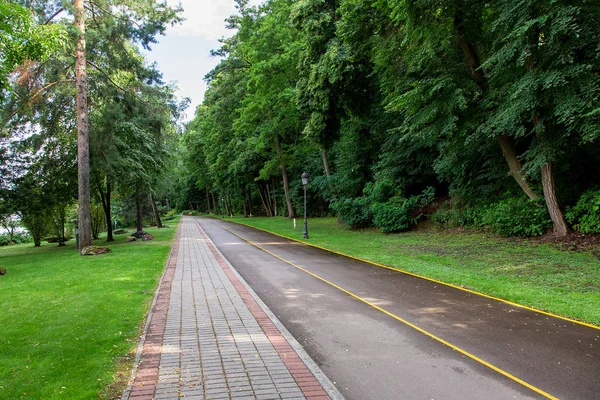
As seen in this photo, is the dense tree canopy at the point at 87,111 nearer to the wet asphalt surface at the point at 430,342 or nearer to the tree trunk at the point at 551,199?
the wet asphalt surface at the point at 430,342

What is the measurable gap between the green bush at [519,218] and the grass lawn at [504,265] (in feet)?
2.02

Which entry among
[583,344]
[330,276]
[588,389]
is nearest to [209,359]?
[588,389]

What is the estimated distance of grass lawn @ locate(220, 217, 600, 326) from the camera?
22.2 ft

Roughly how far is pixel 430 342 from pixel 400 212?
14.2m

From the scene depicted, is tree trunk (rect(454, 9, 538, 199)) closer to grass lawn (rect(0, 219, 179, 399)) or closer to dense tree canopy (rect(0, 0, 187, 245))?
dense tree canopy (rect(0, 0, 187, 245))

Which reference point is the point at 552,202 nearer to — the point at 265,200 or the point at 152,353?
the point at 152,353

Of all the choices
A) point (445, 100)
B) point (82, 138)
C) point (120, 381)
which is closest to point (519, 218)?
point (445, 100)

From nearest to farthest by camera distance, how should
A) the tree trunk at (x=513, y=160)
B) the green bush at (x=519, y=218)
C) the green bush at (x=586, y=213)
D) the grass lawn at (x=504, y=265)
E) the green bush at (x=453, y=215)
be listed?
the grass lawn at (x=504, y=265) < the green bush at (x=586, y=213) < the green bush at (x=519, y=218) < the tree trunk at (x=513, y=160) < the green bush at (x=453, y=215)

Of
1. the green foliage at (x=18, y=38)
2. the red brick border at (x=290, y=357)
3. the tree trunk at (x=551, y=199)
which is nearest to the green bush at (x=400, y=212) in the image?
the tree trunk at (x=551, y=199)

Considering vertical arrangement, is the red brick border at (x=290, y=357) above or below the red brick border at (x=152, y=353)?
below

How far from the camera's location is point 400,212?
18656 mm

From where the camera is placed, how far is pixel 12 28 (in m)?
6.16

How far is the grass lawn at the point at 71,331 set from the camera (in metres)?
3.67

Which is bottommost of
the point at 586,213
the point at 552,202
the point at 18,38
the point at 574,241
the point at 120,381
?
the point at 120,381
